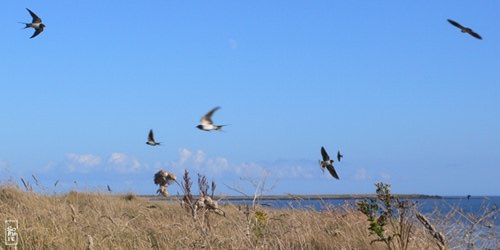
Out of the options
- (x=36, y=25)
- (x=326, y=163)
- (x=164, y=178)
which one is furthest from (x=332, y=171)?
(x=164, y=178)

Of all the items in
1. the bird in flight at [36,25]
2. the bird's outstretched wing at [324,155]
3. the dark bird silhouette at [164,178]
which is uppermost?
the bird in flight at [36,25]

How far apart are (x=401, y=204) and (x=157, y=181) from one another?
16.1 m

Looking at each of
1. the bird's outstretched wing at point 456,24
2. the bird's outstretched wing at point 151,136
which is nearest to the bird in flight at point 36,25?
the bird's outstretched wing at point 151,136

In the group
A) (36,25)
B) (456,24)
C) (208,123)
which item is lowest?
(208,123)

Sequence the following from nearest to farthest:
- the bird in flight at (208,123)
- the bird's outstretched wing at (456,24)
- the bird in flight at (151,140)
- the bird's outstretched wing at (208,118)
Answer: the bird's outstretched wing at (456,24) < the bird in flight at (208,123) < the bird's outstretched wing at (208,118) < the bird in flight at (151,140)

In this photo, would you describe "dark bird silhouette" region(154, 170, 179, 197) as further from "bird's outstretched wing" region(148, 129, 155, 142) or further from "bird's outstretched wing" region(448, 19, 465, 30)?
"bird's outstretched wing" region(448, 19, 465, 30)

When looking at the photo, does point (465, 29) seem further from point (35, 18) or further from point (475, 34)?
point (35, 18)

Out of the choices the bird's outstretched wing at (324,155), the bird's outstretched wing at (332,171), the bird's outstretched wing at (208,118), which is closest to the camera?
the bird's outstretched wing at (332,171)

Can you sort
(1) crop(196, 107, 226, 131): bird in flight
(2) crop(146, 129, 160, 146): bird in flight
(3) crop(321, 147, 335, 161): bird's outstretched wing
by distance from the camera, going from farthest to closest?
1. (2) crop(146, 129, 160, 146): bird in flight
2. (1) crop(196, 107, 226, 131): bird in flight
3. (3) crop(321, 147, 335, 161): bird's outstretched wing

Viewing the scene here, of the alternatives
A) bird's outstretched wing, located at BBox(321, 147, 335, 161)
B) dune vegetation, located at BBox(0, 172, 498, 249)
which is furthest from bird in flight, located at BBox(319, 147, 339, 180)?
dune vegetation, located at BBox(0, 172, 498, 249)

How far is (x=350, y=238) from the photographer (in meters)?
8.27

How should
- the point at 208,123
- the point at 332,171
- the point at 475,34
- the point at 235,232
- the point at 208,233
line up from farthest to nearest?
1. the point at 208,123
2. the point at 235,232
3. the point at 208,233
4. the point at 475,34
5. the point at 332,171

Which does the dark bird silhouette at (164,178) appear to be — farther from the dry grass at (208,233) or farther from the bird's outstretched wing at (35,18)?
the dry grass at (208,233)

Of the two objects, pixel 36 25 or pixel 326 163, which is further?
pixel 36 25
